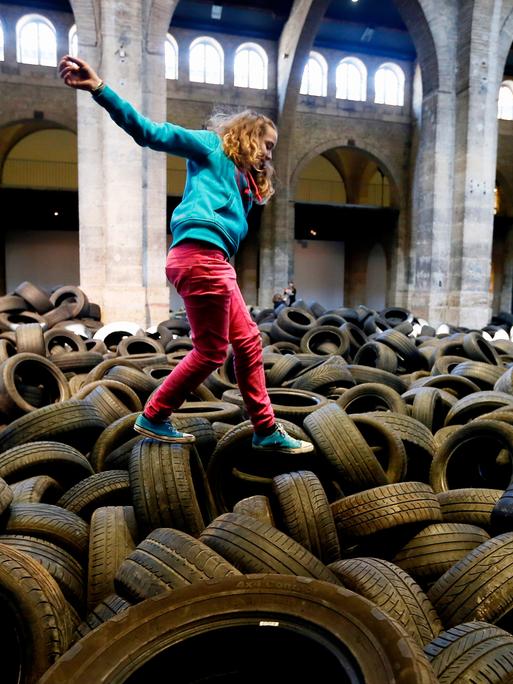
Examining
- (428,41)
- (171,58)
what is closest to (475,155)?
(428,41)

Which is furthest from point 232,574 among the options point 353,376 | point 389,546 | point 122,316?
point 122,316

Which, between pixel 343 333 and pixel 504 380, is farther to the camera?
pixel 343 333

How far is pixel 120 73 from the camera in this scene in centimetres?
1054

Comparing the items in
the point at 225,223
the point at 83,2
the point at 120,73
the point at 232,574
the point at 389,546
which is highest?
the point at 83,2

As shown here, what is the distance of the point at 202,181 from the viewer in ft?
8.30

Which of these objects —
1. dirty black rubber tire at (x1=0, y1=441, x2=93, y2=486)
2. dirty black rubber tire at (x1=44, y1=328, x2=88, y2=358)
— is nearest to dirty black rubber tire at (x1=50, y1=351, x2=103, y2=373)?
dirty black rubber tire at (x1=44, y1=328, x2=88, y2=358)

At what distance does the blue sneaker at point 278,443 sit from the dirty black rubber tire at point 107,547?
0.75 metres

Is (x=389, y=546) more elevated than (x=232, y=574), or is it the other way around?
(x=232, y=574)

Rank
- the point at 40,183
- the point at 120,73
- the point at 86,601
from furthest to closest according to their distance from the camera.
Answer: the point at 40,183, the point at 120,73, the point at 86,601

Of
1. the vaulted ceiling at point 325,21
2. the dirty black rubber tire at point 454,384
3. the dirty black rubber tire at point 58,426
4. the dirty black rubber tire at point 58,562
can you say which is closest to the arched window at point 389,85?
the vaulted ceiling at point 325,21

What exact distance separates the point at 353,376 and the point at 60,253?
2231 cm

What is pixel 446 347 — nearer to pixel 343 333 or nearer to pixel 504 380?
pixel 343 333

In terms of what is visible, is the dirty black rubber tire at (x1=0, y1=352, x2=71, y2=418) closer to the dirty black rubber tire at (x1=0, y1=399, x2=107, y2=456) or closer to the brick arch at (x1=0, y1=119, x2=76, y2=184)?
the dirty black rubber tire at (x1=0, y1=399, x2=107, y2=456)

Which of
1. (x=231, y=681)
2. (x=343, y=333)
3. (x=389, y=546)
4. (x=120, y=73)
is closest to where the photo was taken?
(x=231, y=681)
